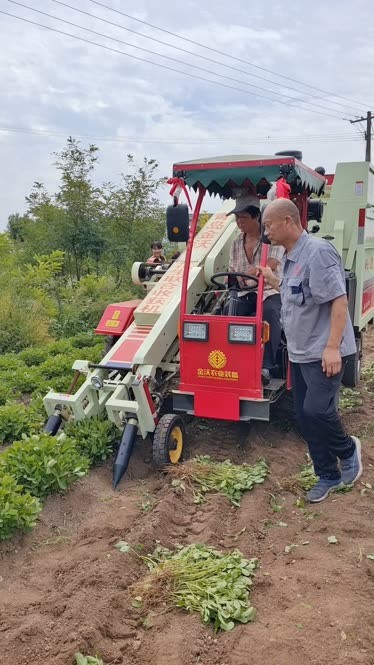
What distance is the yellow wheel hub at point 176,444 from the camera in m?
5.11

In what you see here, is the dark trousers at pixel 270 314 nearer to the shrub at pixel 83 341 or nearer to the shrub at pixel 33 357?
the shrub at pixel 33 357

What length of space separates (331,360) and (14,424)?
3.22 metres

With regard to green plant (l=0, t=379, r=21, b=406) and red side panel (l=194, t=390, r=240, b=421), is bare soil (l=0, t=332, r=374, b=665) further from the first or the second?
green plant (l=0, t=379, r=21, b=406)

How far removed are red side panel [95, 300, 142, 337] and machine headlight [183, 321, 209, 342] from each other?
38.9 inches

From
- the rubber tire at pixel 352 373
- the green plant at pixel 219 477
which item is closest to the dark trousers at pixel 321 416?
the green plant at pixel 219 477

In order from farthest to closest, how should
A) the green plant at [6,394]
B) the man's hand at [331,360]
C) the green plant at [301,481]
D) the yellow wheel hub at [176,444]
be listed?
the green plant at [6,394], the yellow wheel hub at [176,444], the green plant at [301,481], the man's hand at [331,360]

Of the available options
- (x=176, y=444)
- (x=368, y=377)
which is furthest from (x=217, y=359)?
(x=368, y=377)

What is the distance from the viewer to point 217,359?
5.34 metres

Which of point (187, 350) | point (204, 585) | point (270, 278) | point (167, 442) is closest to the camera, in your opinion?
point (204, 585)

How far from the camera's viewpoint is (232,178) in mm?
5105

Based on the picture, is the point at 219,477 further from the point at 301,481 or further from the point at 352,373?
the point at 352,373

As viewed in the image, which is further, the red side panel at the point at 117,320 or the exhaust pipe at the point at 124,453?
the red side panel at the point at 117,320

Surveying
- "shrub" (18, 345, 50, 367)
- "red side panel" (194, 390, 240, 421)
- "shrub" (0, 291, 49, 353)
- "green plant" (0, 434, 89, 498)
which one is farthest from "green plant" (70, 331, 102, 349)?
"green plant" (0, 434, 89, 498)

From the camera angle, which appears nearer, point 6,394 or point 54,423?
point 54,423
